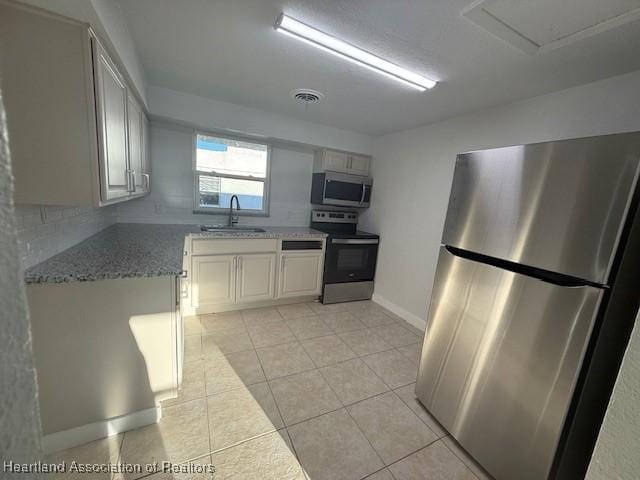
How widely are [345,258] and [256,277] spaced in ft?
3.73

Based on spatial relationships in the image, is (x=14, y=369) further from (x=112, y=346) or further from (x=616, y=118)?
(x=616, y=118)

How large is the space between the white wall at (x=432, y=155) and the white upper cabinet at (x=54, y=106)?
273 centimetres

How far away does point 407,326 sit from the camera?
9.71 feet

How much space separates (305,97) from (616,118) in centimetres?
219

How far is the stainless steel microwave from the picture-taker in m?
3.35

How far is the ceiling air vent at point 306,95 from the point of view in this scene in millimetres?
2281

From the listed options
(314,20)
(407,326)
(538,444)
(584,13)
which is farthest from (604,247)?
(407,326)

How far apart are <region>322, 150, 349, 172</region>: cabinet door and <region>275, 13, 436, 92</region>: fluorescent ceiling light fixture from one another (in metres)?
1.48

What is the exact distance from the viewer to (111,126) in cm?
139

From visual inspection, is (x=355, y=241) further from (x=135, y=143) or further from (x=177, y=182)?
(x=135, y=143)

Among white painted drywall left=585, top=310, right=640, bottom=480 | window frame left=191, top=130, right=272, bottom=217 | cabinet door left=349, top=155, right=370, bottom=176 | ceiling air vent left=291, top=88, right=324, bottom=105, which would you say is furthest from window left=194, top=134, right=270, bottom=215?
white painted drywall left=585, top=310, right=640, bottom=480

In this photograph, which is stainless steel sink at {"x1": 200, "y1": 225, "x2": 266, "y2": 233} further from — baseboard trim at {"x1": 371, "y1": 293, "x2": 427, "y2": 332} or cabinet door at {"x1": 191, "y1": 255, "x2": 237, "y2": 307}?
baseboard trim at {"x1": 371, "y1": 293, "x2": 427, "y2": 332}

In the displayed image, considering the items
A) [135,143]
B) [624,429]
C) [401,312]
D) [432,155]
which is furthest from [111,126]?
[401,312]

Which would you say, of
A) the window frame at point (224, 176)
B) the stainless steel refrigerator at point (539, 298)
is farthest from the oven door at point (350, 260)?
the stainless steel refrigerator at point (539, 298)
